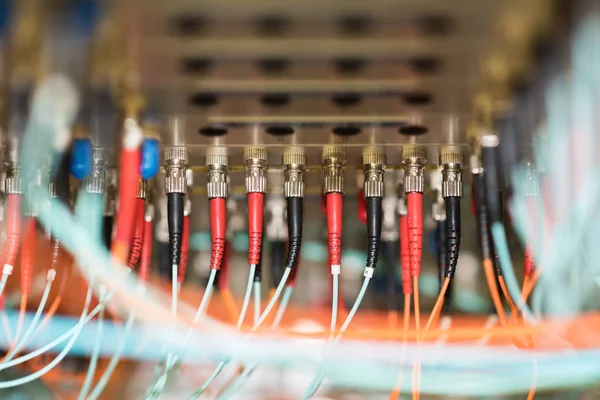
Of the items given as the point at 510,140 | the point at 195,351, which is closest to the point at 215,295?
the point at 195,351

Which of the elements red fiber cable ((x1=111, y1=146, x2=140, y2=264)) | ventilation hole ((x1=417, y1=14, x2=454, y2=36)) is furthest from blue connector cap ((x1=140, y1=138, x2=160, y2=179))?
ventilation hole ((x1=417, y1=14, x2=454, y2=36))

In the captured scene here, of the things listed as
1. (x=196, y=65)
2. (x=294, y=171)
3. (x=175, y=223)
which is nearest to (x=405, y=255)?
(x=294, y=171)

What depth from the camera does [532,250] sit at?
0.75 metres

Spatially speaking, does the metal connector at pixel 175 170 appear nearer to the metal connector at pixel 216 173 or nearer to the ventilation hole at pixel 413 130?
the metal connector at pixel 216 173

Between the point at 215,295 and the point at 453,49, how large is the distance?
1.70 ft

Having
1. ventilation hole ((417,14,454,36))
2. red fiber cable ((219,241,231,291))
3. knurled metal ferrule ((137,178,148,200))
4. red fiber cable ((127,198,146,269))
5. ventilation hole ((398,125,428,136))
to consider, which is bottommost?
red fiber cable ((219,241,231,291))

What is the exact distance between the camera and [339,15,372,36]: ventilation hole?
0.49 meters

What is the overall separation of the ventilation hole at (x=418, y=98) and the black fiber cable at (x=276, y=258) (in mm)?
341

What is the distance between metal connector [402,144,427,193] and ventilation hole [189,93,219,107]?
0.78 feet

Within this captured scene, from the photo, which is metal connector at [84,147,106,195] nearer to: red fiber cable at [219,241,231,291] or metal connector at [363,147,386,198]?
red fiber cable at [219,241,231,291]

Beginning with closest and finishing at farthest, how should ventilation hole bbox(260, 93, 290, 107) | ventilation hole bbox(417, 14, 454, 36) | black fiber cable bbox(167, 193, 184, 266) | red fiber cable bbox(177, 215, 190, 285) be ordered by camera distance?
ventilation hole bbox(417, 14, 454, 36) < ventilation hole bbox(260, 93, 290, 107) < black fiber cable bbox(167, 193, 184, 266) < red fiber cable bbox(177, 215, 190, 285)

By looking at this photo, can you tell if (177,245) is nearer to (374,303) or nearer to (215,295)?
(215,295)

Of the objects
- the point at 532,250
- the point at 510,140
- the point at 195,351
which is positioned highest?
the point at 510,140

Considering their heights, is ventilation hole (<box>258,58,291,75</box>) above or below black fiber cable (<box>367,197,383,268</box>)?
above
